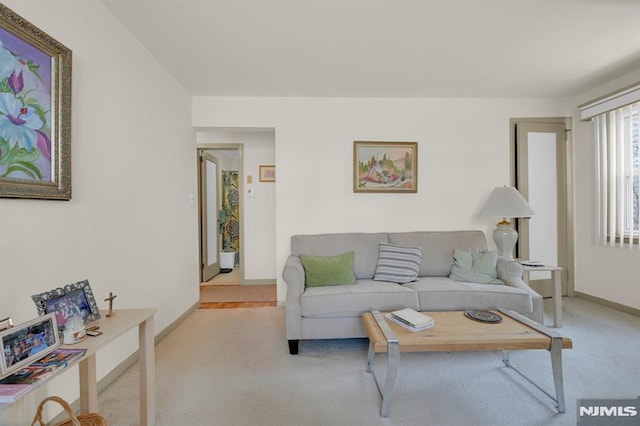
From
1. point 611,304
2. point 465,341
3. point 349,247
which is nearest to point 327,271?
point 349,247

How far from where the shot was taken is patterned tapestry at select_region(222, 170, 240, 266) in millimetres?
5395

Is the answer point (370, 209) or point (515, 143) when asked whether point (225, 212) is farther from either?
point (515, 143)

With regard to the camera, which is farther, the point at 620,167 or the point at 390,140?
the point at 390,140

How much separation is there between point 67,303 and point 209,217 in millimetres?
3579

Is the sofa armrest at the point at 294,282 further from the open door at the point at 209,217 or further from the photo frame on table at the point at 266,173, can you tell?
the open door at the point at 209,217

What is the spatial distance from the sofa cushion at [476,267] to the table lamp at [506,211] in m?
0.35

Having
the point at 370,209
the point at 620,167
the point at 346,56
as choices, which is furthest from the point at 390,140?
Answer: the point at 620,167

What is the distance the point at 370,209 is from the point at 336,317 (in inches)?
58.5

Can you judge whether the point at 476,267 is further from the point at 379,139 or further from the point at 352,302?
the point at 379,139

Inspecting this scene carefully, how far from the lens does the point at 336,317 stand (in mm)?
2223

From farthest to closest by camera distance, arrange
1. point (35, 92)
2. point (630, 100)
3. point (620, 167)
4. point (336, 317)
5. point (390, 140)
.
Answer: point (390, 140) < point (620, 167) < point (630, 100) < point (336, 317) < point (35, 92)

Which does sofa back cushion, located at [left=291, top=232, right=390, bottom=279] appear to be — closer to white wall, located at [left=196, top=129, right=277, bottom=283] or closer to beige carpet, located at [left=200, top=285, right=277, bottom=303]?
beige carpet, located at [left=200, top=285, right=277, bottom=303]

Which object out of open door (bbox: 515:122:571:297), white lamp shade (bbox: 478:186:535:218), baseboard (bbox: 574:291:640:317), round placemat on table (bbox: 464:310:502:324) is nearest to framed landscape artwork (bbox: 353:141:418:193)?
white lamp shade (bbox: 478:186:535:218)

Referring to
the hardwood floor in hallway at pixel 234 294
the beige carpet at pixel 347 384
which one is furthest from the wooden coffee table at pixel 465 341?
the hardwood floor in hallway at pixel 234 294
